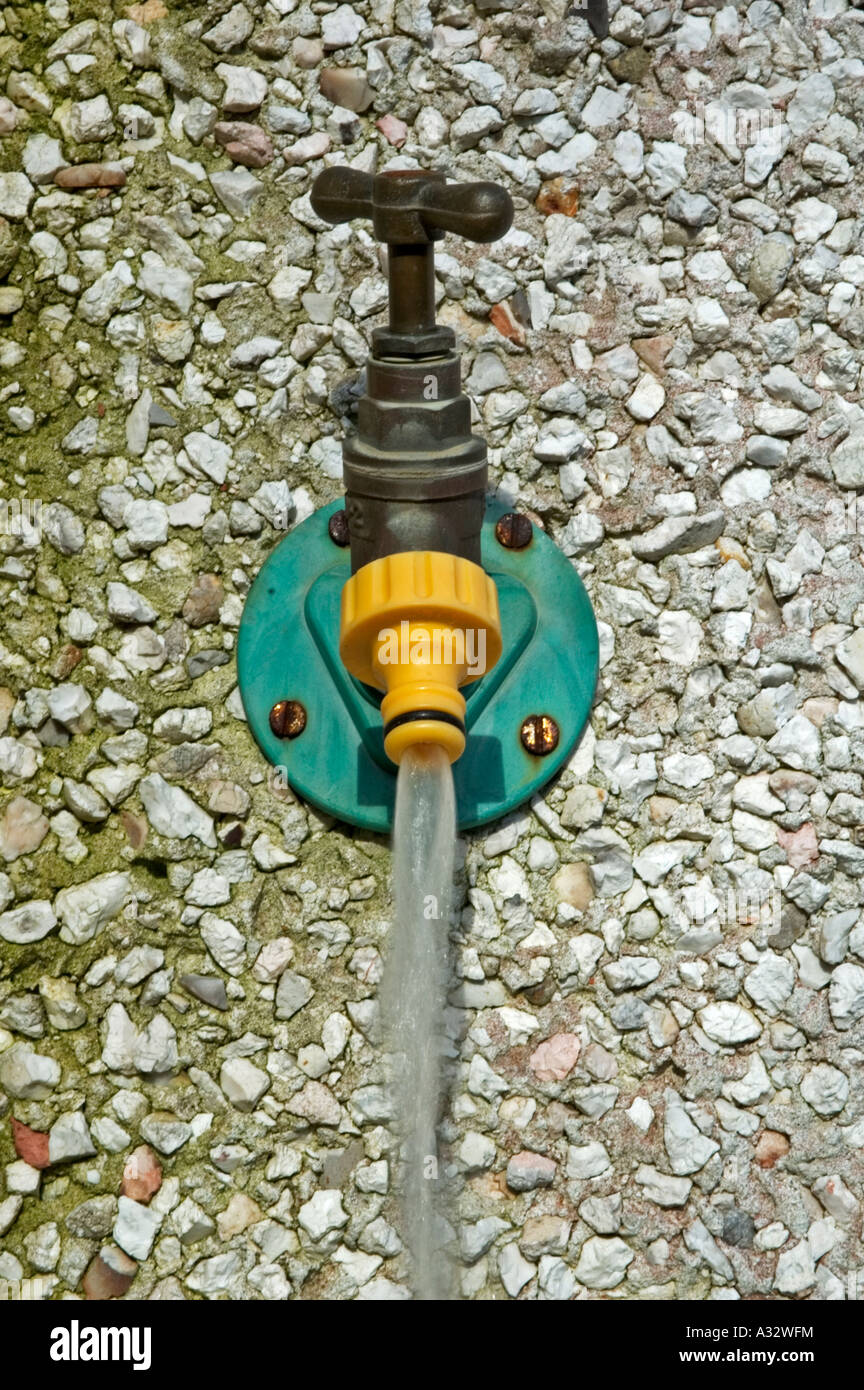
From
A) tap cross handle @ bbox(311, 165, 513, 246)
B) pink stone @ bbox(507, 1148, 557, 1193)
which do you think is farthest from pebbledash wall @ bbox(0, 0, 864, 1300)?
tap cross handle @ bbox(311, 165, 513, 246)

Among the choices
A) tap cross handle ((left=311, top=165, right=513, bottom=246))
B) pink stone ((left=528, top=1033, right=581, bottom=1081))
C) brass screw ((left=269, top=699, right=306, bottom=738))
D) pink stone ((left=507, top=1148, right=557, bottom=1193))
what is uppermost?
tap cross handle ((left=311, top=165, right=513, bottom=246))

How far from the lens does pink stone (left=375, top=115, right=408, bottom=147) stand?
1004 mm

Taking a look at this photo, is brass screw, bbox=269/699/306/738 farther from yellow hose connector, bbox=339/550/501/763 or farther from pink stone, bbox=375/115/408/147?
pink stone, bbox=375/115/408/147

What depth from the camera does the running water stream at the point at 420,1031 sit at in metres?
0.94

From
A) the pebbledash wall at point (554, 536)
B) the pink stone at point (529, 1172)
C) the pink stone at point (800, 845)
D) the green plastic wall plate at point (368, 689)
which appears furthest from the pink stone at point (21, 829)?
the pink stone at point (800, 845)

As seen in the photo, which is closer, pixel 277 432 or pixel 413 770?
pixel 413 770

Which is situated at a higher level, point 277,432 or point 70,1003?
point 277,432

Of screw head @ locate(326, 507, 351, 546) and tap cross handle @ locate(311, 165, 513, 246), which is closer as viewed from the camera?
tap cross handle @ locate(311, 165, 513, 246)

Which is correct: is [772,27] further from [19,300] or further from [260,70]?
[19,300]

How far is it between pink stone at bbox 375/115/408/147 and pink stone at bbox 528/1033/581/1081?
1.86ft

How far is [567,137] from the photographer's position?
1.00 metres

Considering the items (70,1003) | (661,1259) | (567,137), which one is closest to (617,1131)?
(661,1259)

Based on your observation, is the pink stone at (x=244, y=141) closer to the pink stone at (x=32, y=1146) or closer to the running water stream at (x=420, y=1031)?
the running water stream at (x=420, y=1031)

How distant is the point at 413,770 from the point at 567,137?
16.6 inches
